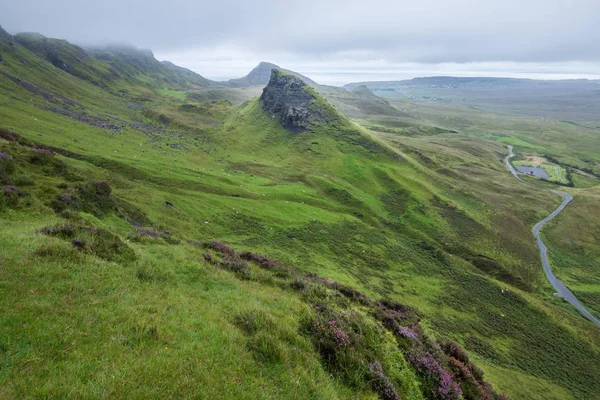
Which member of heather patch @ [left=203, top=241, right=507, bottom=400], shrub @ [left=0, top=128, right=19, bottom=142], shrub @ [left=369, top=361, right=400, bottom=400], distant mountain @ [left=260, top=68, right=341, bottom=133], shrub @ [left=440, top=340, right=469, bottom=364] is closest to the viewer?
shrub @ [left=369, top=361, right=400, bottom=400]

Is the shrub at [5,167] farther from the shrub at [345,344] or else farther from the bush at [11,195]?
the shrub at [345,344]

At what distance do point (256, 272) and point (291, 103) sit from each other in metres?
152

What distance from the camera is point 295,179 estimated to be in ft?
327

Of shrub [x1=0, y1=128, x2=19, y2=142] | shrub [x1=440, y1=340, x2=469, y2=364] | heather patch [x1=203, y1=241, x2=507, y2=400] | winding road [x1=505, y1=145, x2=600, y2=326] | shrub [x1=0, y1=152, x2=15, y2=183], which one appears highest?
shrub [x1=0, y1=128, x2=19, y2=142]

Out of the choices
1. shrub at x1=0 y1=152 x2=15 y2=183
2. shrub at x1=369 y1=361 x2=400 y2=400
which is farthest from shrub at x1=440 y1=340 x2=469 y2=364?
shrub at x1=0 y1=152 x2=15 y2=183

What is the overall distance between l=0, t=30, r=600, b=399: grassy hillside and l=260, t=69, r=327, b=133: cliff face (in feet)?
77.6

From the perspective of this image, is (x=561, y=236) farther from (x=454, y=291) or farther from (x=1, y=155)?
(x=1, y=155)

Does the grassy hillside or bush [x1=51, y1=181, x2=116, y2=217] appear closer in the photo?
the grassy hillside

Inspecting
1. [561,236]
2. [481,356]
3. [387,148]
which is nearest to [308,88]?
[387,148]

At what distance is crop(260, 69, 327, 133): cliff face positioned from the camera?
153 meters

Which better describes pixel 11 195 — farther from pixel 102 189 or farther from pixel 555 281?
pixel 555 281

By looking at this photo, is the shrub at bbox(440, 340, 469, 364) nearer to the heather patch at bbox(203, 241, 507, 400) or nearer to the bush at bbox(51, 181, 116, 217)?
the heather patch at bbox(203, 241, 507, 400)

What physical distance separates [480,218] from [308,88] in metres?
119

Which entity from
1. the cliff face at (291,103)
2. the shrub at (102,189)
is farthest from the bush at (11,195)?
the cliff face at (291,103)
